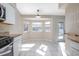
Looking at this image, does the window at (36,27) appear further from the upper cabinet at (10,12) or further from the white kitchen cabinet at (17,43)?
the upper cabinet at (10,12)

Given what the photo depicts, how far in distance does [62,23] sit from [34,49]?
68cm

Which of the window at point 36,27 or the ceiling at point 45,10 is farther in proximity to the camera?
the window at point 36,27

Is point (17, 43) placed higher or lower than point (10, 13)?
lower

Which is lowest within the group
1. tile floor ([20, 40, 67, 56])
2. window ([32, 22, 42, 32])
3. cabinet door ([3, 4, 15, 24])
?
tile floor ([20, 40, 67, 56])

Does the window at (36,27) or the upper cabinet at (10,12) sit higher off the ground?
the upper cabinet at (10,12)

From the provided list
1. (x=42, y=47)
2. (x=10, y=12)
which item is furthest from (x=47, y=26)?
(x=10, y=12)

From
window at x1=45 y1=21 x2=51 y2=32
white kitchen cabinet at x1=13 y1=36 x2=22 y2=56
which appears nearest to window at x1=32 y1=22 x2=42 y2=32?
window at x1=45 y1=21 x2=51 y2=32

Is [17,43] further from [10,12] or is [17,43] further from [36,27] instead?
[10,12]

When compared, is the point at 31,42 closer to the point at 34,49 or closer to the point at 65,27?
the point at 34,49

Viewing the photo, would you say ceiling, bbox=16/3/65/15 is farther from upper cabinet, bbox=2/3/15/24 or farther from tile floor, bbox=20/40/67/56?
tile floor, bbox=20/40/67/56

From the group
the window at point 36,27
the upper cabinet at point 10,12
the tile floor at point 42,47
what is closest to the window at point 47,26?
the window at point 36,27

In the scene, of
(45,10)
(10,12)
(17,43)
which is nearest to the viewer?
(17,43)

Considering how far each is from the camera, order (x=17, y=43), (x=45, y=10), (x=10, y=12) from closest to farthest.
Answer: (x=17, y=43), (x=45, y=10), (x=10, y=12)

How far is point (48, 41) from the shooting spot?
2.13m
